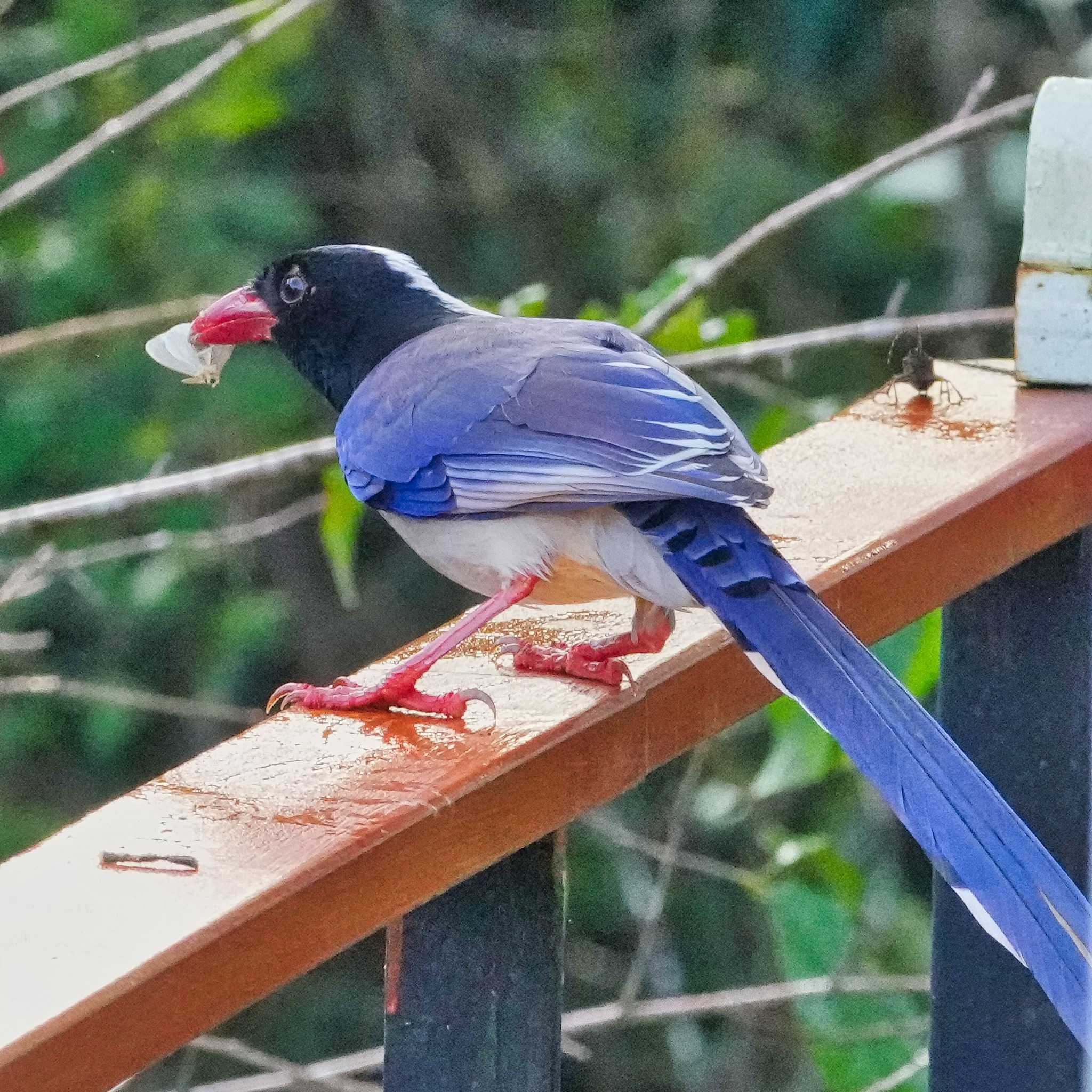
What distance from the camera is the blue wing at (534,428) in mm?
2197

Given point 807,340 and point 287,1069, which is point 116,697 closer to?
point 287,1069

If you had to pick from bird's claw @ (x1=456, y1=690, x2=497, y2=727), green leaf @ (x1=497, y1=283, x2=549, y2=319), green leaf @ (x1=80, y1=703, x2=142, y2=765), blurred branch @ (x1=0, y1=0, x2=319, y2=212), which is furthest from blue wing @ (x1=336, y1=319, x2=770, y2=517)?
green leaf @ (x1=80, y1=703, x2=142, y2=765)

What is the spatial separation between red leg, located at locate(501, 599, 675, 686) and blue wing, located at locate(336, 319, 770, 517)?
0.14 meters

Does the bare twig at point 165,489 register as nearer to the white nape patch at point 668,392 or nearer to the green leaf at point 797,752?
the green leaf at point 797,752

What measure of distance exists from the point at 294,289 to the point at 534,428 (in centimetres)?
71

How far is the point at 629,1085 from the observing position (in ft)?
17.0

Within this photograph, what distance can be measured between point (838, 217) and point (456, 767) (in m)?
3.68

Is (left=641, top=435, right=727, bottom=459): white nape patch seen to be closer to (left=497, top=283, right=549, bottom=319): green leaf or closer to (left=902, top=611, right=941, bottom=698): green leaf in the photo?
(left=902, top=611, right=941, bottom=698): green leaf

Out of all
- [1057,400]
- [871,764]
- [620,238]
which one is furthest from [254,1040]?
[871,764]

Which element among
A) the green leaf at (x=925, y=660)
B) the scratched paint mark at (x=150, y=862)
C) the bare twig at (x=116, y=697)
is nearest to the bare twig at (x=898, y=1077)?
the green leaf at (x=925, y=660)

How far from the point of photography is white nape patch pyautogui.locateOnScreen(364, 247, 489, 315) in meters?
2.94

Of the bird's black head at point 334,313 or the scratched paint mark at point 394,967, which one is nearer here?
the scratched paint mark at point 394,967

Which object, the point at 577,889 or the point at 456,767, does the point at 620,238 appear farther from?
the point at 456,767

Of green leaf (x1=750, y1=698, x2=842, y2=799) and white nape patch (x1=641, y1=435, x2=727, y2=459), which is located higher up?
white nape patch (x1=641, y1=435, x2=727, y2=459)
